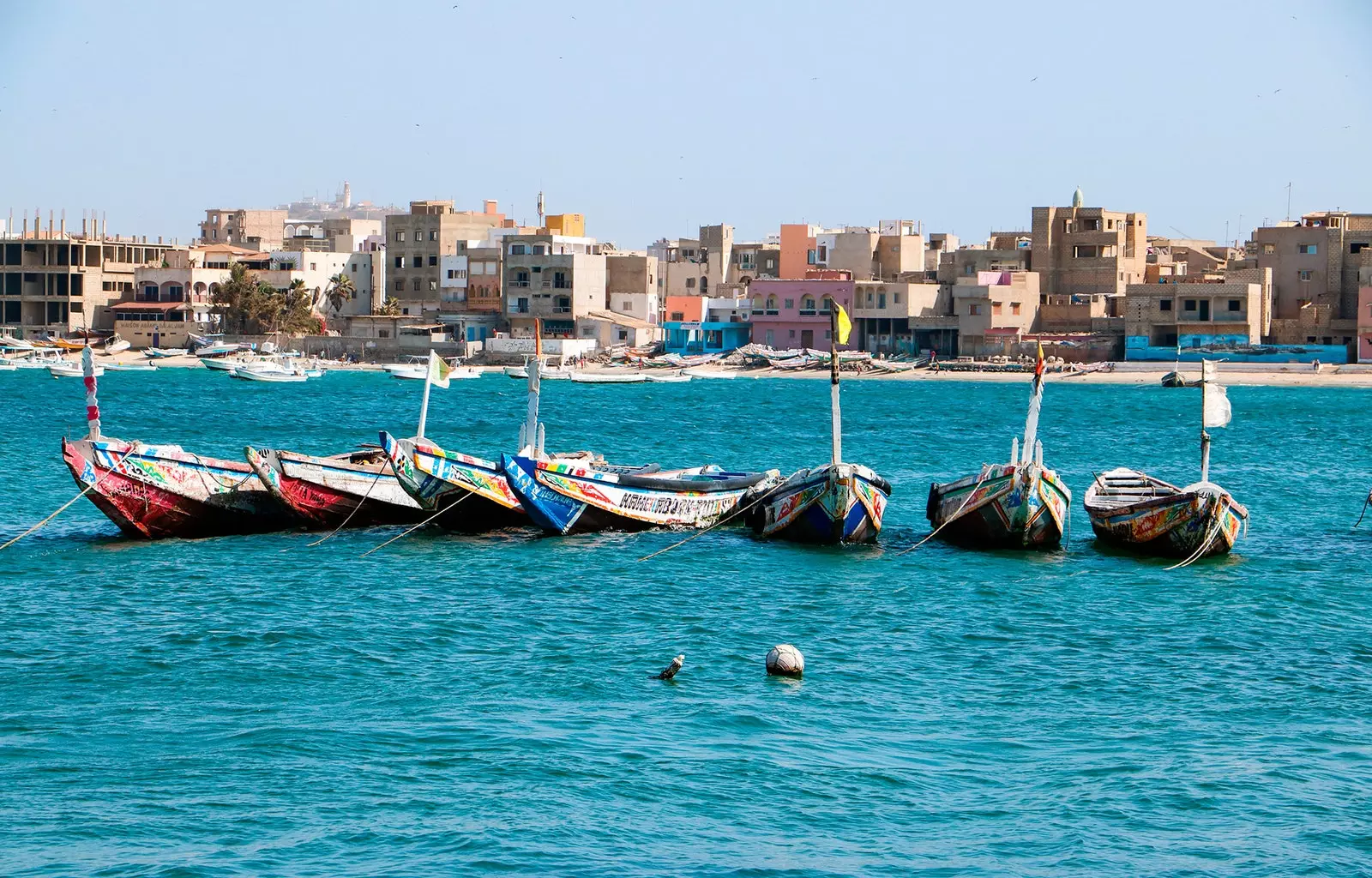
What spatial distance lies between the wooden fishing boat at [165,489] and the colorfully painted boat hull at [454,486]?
2.64m

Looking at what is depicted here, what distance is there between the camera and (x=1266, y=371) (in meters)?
89.9

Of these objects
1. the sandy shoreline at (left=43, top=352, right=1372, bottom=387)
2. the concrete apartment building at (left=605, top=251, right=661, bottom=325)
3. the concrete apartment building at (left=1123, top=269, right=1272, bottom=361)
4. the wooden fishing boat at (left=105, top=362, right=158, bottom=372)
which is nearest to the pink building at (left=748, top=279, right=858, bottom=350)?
the sandy shoreline at (left=43, top=352, right=1372, bottom=387)

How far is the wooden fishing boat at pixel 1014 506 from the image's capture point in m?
28.5

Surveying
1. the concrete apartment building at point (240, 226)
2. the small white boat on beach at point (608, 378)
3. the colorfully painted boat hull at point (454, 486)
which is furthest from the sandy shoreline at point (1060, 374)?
the colorfully painted boat hull at point (454, 486)

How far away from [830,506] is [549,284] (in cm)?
7579

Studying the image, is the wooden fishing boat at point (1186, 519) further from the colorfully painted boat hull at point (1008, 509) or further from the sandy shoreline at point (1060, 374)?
the sandy shoreline at point (1060, 374)

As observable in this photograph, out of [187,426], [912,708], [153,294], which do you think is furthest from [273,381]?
[912,708]

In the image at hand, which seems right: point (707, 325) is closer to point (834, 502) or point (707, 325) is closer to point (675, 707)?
point (834, 502)

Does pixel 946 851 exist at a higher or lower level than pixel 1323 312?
lower

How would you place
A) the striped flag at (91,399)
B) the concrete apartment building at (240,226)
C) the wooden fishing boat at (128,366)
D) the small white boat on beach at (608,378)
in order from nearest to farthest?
the striped flag at (91,399)
the small white boat on beach at (608,378)
the wooden fishing boat at (128,366)
the concrete apartment building at (240,226)

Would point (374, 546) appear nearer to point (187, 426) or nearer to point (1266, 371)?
point (187, 426)

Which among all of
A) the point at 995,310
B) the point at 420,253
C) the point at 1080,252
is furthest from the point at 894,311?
the point at 420,253

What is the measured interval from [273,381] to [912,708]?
275ft

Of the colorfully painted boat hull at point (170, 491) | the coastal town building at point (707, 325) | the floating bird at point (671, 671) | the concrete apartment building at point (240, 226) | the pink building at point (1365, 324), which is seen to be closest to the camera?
the floating bird at point (671, 671)
